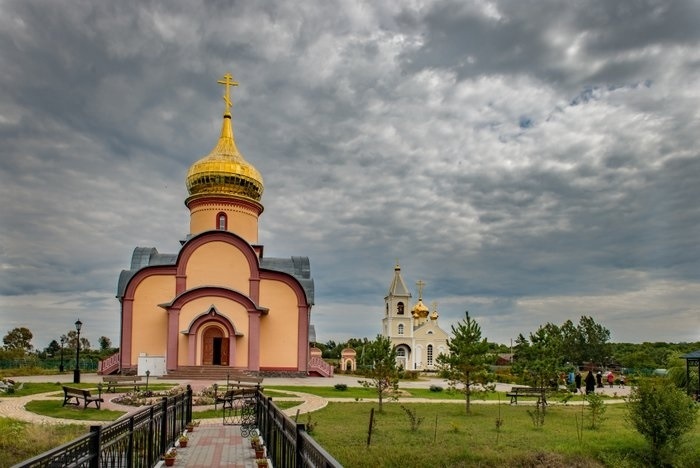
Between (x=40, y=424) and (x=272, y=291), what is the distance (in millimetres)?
18954

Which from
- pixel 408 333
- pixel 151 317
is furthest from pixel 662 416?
pixel 408 333

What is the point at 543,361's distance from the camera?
1772cm

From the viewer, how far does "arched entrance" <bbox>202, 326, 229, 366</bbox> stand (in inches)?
1156

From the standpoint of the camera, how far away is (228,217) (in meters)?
33.7

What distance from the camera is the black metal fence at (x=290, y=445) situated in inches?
171

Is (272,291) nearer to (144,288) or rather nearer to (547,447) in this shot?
(144,288)

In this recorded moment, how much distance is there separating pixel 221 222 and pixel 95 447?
2903cm

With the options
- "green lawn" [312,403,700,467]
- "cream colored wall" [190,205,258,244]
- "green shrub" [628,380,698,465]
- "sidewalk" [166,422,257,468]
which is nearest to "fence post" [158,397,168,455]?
"sidewalk" [166,422,257,468]

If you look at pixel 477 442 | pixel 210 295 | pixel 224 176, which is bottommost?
pixel 477 442

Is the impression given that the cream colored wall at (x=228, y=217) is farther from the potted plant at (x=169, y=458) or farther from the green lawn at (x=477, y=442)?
the potted plant at (x=169, y=458)

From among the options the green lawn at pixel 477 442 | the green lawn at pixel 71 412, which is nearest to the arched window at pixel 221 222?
the green lawn at pixel 71 412

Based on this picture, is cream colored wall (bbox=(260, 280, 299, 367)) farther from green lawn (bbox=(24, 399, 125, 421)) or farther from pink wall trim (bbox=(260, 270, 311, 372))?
green lawn (bbox=(24, 399, 125, 421))

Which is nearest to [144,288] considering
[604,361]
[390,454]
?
[390,454]

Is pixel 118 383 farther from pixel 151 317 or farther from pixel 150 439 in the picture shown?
pixel 150 439
